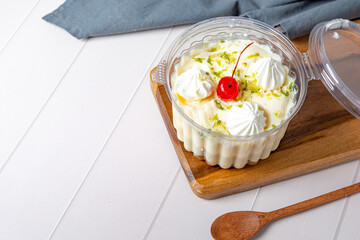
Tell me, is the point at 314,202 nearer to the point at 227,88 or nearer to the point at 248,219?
the point at 248,219

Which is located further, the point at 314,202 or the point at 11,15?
the point at 11,15

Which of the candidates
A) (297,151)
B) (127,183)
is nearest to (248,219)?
(297,151)

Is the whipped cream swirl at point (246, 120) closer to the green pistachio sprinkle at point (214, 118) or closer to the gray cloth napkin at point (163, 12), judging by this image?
the green pistachio sprinkle at point (214, 118)

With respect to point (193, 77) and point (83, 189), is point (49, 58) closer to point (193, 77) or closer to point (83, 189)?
point (83, 189)

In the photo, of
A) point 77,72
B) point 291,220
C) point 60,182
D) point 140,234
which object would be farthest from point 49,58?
point 291,220

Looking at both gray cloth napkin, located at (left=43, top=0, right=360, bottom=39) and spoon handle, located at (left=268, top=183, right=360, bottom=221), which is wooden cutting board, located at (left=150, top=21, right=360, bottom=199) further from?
gray cloth napkin, located at (left=43, top=0, right=360, bottom=39)
